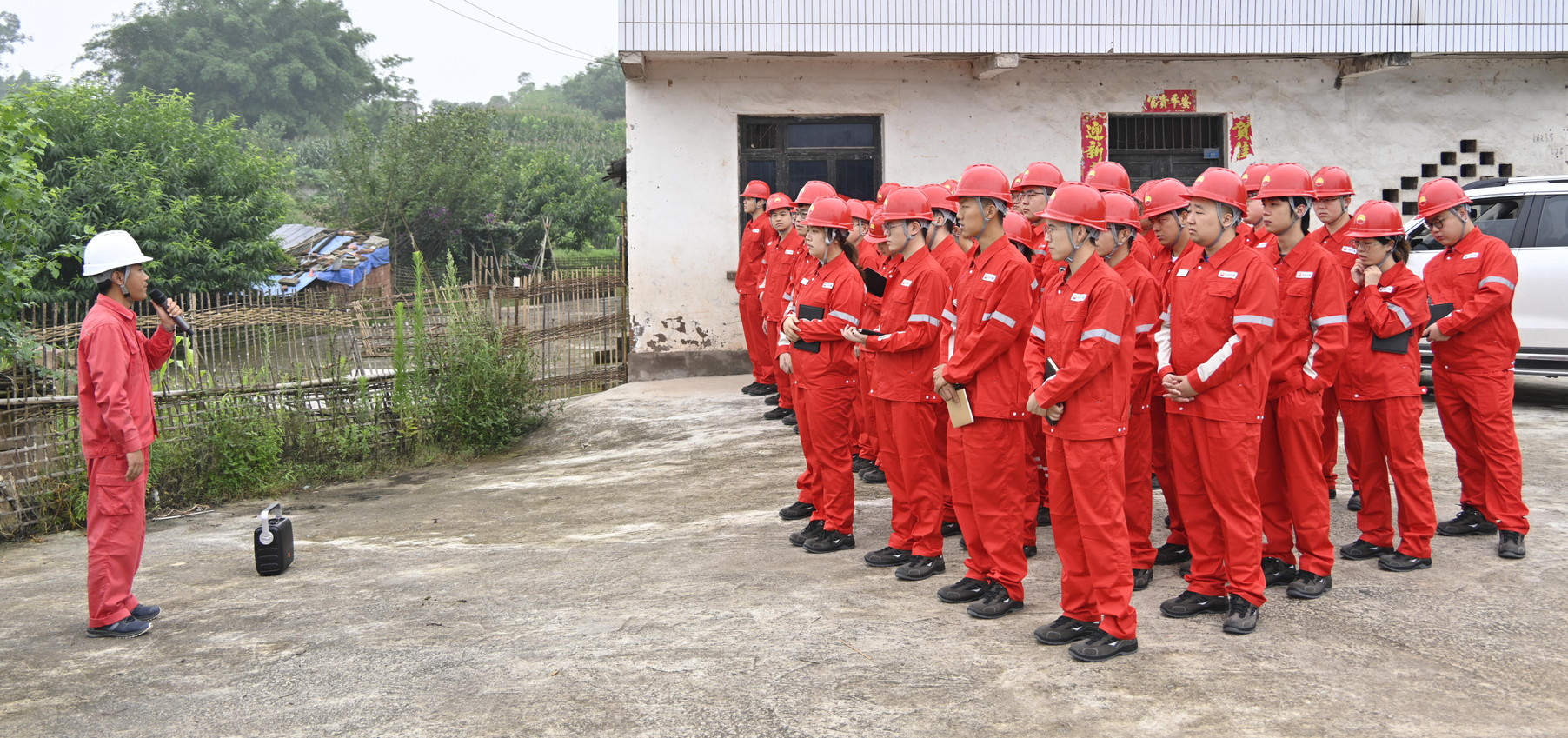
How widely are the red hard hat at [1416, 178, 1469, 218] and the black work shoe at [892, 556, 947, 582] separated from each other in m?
3.14

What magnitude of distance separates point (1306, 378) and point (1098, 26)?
24.7 ft

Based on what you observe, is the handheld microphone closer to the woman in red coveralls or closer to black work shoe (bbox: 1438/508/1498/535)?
the woman in red coveralls

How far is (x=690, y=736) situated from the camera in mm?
3879

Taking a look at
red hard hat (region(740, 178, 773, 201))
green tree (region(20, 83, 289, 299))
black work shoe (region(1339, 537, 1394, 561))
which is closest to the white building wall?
red hard hat (region(740, 178, 773, 201))

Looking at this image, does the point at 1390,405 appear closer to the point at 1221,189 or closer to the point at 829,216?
the point at 1221,189

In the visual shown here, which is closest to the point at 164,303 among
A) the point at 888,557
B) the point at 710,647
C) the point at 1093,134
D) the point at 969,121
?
the point at 710,647

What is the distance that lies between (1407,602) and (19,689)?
5.94 metres

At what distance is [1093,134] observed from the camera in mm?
12383

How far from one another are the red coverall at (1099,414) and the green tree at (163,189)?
17.9 metres

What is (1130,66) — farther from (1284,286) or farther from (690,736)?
(690,736)

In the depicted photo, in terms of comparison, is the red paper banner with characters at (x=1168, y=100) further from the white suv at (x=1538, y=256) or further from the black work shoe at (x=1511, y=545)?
the black work shoe at (x=1511, y=545)

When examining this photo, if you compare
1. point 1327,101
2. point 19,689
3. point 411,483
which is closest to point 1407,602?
point 19,689

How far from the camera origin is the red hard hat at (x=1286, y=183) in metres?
5.05

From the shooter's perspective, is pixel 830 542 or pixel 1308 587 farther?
pixel 830 542
